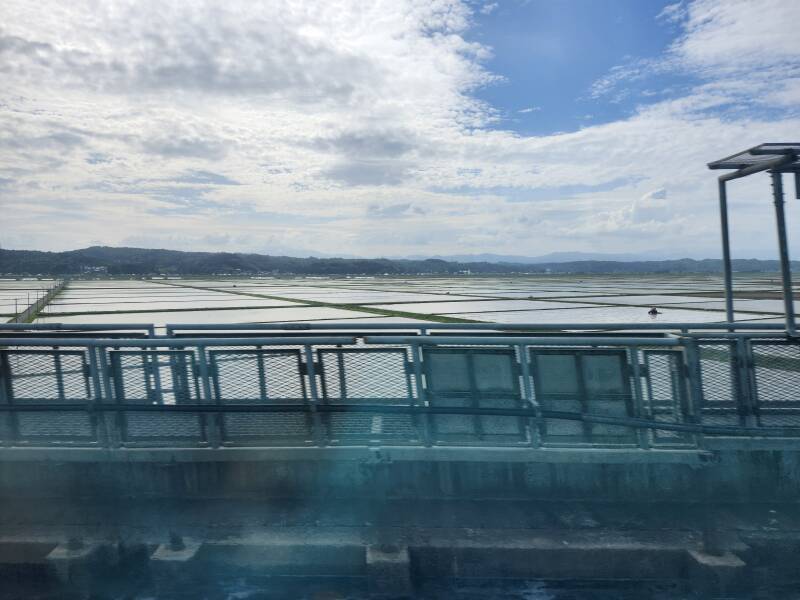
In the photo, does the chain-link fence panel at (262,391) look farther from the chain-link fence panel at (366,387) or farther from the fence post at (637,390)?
the fence post at (637,390)

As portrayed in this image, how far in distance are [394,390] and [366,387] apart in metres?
0.30

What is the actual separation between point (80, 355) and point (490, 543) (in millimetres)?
4724

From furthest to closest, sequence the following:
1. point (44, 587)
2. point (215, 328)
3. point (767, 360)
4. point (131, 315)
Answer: point (131, 315)
point (215, 328)
point (767, 360)
point (44, 587)

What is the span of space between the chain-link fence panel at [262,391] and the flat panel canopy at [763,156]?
6281 millimetres

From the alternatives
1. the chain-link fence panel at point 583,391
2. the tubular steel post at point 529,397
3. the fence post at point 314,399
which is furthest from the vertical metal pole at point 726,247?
the fence post at point 314,399

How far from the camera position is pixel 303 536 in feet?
18.7

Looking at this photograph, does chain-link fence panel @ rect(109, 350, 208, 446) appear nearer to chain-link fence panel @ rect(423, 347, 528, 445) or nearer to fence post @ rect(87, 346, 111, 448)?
fence post @ rect(87, 346, 111, 448)

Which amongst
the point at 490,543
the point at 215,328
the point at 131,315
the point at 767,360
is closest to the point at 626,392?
the point at 767,360

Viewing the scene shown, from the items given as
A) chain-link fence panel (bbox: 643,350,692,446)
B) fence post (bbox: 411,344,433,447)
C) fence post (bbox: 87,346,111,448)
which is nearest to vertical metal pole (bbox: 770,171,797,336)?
chain-link fence panel (bbox: 643,350,692,446)

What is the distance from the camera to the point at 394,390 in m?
6.68

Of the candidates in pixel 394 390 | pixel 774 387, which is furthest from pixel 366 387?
pixel 774 387

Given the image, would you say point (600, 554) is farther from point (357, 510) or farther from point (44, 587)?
point (44, 587)

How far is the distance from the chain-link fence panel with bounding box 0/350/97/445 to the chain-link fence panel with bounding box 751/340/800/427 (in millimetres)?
7167

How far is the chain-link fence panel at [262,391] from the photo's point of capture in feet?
22.0
